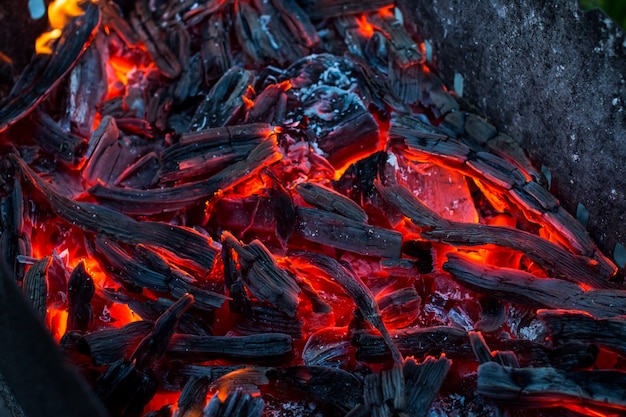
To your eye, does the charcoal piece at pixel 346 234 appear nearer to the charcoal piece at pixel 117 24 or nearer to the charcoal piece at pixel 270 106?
the charcoal piece at pixel 270 106

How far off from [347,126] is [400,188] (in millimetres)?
303

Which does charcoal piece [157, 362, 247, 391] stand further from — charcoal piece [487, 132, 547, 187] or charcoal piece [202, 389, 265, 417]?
charcoal piece [487, 132, 547, 187]

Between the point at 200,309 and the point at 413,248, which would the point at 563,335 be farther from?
the point at 200,309

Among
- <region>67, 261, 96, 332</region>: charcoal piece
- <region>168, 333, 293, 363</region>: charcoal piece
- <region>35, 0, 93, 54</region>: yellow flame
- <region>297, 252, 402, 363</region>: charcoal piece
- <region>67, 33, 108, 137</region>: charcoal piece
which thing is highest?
<region>35, 0, 93, 54</region>: yellow flame

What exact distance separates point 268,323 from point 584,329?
743 mm

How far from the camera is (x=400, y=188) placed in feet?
6.40

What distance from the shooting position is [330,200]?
1938 mm

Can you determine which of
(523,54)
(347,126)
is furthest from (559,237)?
(347,126)

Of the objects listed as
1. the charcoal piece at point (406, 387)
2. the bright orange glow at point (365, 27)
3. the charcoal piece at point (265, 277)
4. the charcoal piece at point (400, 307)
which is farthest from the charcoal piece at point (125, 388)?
the bright orange glow at point (365, 27)

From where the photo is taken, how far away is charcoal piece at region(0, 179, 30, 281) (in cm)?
184

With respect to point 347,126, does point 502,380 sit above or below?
below

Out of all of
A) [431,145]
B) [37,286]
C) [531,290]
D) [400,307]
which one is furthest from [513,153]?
[37,286]

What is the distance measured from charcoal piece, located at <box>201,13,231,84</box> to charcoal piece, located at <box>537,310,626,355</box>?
1376 mm

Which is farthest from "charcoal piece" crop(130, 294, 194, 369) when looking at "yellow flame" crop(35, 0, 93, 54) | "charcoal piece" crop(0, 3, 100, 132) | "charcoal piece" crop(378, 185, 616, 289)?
"yellow flame" crop(35, 0, 93, 54)
